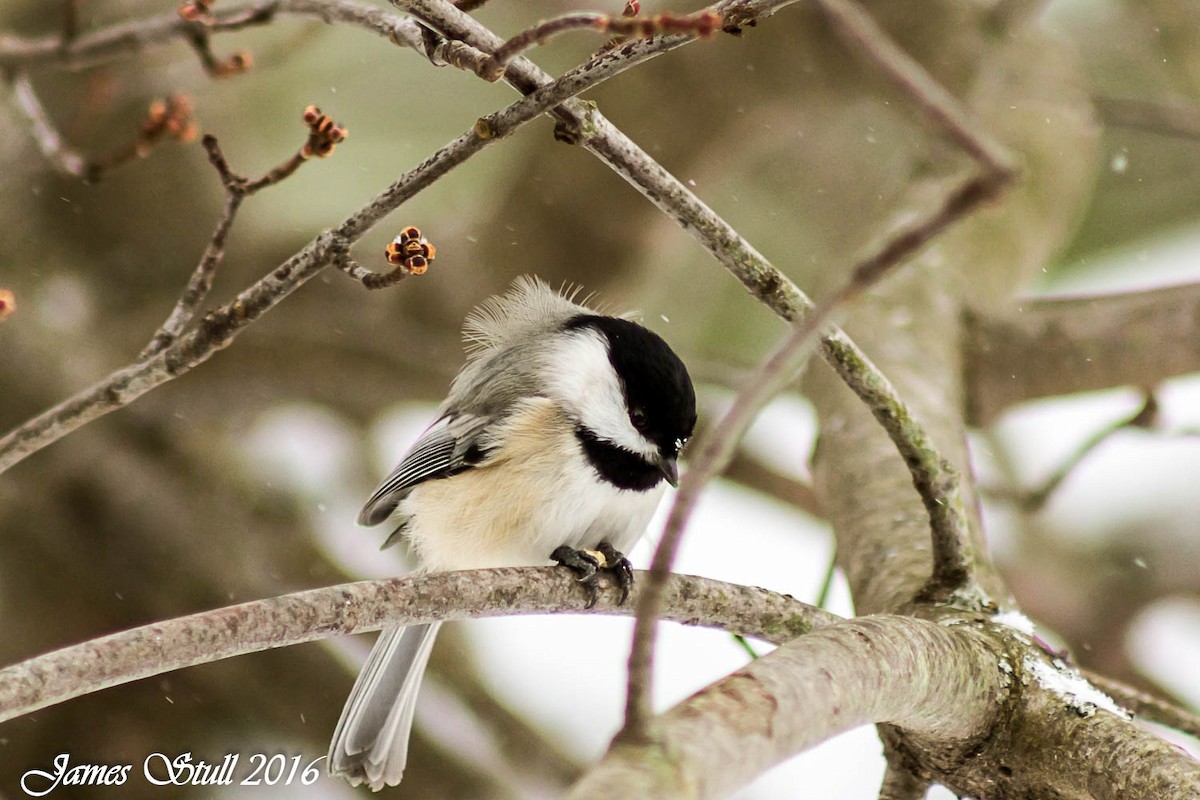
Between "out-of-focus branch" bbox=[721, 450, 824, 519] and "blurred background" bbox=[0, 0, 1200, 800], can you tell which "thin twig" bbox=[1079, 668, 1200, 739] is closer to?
"blurred background" bbox=[0, 0, 1200, 800]

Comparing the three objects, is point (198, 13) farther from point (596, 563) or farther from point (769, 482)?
point (769, 482)

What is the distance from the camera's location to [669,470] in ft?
8.35

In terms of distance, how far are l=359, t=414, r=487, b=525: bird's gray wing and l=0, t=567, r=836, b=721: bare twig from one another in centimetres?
63

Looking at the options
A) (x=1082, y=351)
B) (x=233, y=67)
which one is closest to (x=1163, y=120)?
(x=1082, y=351)

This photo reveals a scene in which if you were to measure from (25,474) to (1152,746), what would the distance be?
3.35 metres

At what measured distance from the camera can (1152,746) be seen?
5.11 feet

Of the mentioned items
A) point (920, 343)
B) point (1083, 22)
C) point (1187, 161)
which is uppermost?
point (1083, 22)

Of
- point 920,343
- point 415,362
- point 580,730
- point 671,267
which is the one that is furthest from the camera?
point 671,267

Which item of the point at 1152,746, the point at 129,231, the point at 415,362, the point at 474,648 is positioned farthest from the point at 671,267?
the point at 1152,746

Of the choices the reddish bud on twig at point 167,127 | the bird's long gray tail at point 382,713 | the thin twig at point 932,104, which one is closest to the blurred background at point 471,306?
the bird's long gray tail at point 382,713

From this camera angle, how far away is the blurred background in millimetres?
3570

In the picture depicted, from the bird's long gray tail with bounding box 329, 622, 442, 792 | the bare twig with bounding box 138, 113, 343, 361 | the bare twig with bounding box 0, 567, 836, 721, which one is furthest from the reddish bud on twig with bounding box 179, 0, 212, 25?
the bird's long gray tail with bounding box 329, 622, 442, 792

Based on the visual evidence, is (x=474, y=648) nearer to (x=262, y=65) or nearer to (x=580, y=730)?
(x=580, y=730)

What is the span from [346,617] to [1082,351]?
106 inches
